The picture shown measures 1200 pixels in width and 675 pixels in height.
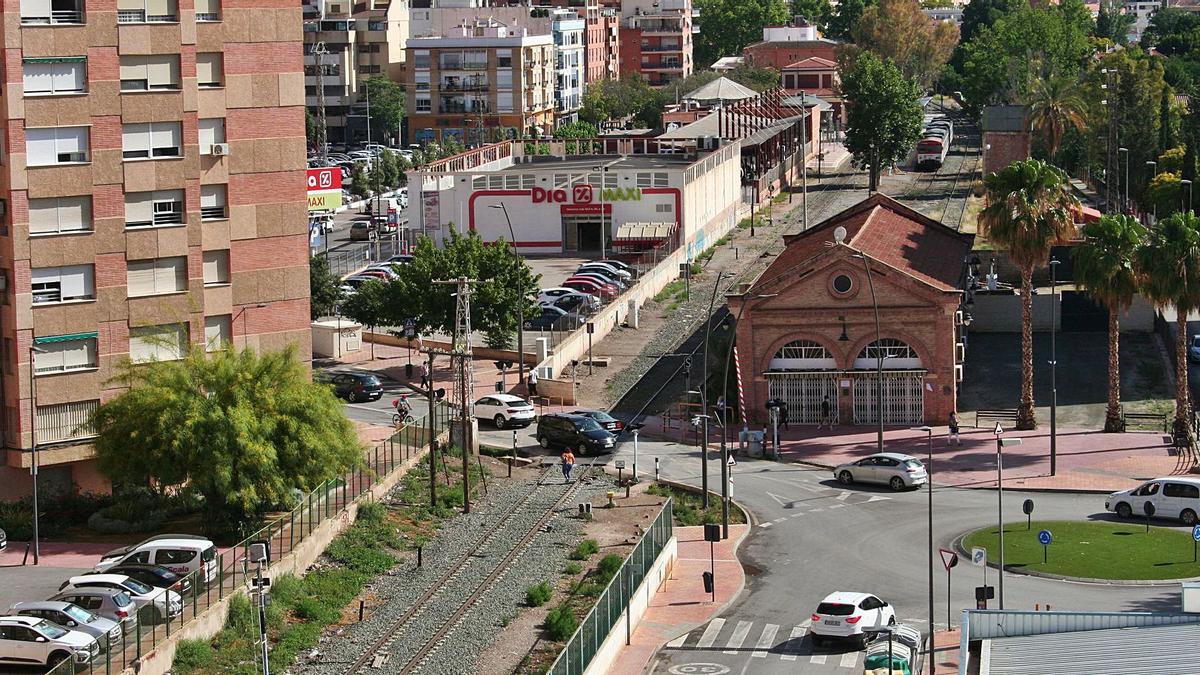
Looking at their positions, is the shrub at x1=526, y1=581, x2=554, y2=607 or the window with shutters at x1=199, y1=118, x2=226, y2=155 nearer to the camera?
the shrub at x1=526, y1=581, x2=554, y2=607

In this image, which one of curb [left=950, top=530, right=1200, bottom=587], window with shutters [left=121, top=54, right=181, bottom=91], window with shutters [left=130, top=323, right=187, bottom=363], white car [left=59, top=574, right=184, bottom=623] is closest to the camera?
white car [left=59, top=574, right=184, bottom=623]

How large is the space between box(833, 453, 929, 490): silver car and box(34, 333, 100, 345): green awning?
25629 mm

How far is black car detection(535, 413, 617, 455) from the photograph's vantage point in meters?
73.4

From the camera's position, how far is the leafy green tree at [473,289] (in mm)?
85250

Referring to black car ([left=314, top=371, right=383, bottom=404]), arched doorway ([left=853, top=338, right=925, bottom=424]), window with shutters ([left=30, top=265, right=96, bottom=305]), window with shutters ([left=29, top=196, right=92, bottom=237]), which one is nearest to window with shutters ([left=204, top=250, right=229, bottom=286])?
window with shutters ([left=30, top=265, right=96, bottom=305])

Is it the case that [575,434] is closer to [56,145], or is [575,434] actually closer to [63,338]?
[63,338]

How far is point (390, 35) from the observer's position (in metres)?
196

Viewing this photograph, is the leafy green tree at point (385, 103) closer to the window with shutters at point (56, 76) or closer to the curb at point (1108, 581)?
the window with shutters at point (56, 76)

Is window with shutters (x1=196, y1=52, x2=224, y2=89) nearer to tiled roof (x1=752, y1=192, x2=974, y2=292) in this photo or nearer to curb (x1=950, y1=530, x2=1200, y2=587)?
tiled roof (x1=752, y1=192, x2=974, y2=292)

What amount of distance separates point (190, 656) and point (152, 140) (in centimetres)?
1975

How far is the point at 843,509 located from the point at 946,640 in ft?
48.0

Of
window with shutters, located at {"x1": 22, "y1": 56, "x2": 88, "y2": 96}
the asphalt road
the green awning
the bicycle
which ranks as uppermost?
window with shutters, located at {"x1": 22, "y1": 56, "x2": 88, "y2": 96}

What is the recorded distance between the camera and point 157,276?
61.8m

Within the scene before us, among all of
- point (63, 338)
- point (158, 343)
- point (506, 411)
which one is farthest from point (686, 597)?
point (506, 411)
